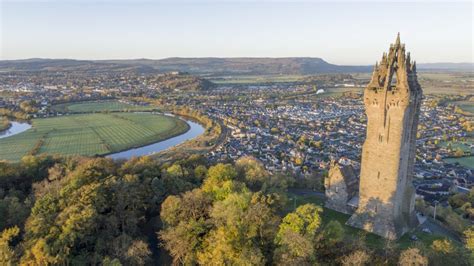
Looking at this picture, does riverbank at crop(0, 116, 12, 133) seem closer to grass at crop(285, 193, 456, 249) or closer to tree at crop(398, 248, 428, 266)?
grass at crop(285, 193, 456, 249)

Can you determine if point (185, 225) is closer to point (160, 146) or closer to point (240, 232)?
point (240, 232)

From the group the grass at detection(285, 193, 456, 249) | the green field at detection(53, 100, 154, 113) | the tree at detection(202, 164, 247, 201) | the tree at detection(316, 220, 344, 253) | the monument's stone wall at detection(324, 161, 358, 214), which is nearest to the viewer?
the tree at detection(316, 220, 344, 253)

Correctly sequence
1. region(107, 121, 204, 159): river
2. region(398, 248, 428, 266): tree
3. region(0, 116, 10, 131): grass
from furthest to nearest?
region(0, 116, 10, 131): grass → region(107, 121, 204, 159): river → region(398, 248, 428, 266): tree

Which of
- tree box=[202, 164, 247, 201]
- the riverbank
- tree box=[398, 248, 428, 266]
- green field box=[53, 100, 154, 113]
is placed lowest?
the riverbank

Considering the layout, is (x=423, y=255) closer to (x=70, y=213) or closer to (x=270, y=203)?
(x=270, y=203)

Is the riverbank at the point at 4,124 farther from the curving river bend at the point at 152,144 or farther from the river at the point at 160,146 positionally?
the river at the point at 160,146

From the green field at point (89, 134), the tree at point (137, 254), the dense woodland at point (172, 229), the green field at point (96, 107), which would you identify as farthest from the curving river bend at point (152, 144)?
the tree at point (137, 254)

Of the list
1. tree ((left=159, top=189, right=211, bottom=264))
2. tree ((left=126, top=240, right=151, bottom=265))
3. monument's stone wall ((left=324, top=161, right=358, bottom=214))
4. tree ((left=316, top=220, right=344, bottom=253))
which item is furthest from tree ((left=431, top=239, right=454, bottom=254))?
tree ((left=126, top=240, right=151, bottom=265))
